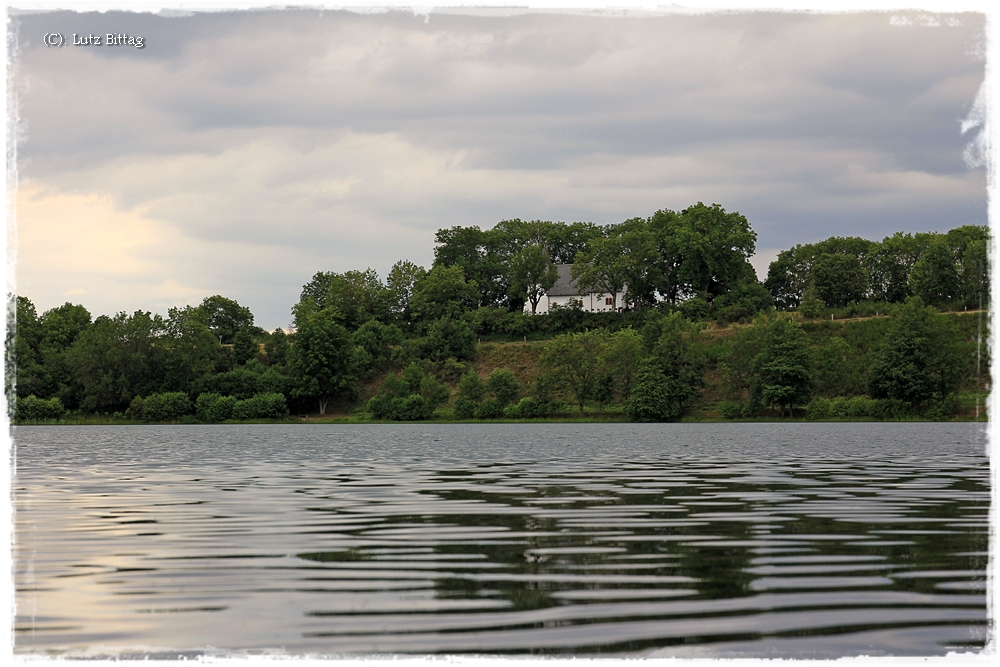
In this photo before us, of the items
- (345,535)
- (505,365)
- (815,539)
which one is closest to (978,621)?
(815,539)

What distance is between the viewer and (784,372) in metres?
96.4

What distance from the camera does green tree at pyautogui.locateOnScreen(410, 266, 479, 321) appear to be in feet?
515

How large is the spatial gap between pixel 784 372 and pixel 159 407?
231 ft

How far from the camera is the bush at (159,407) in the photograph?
11944 centimetres

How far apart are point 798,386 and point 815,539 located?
87.0 m

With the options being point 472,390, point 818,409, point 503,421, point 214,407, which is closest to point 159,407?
point 214,407

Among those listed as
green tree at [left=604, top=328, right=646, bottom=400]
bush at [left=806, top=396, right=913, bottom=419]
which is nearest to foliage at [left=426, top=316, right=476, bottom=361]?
green tree at [left=604, top=328, right=646, bottom=400]

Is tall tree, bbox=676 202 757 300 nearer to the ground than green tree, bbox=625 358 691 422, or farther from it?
farther from it

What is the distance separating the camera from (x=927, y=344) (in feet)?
301

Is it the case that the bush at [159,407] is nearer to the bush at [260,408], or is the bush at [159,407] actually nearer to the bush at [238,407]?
the bush at [238,407]

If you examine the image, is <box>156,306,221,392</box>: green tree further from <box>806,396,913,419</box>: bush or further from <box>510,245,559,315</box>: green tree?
<box>806,396,913,419</box>: bush

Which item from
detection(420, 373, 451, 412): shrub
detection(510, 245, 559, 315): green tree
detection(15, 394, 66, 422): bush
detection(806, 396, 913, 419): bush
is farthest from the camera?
detection(510, 245, 559, 315): green tree

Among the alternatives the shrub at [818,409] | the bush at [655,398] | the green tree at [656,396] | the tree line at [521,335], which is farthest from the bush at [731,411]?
the shrub at [818,409]

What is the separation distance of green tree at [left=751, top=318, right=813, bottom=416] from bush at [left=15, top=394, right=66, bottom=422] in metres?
77.1
